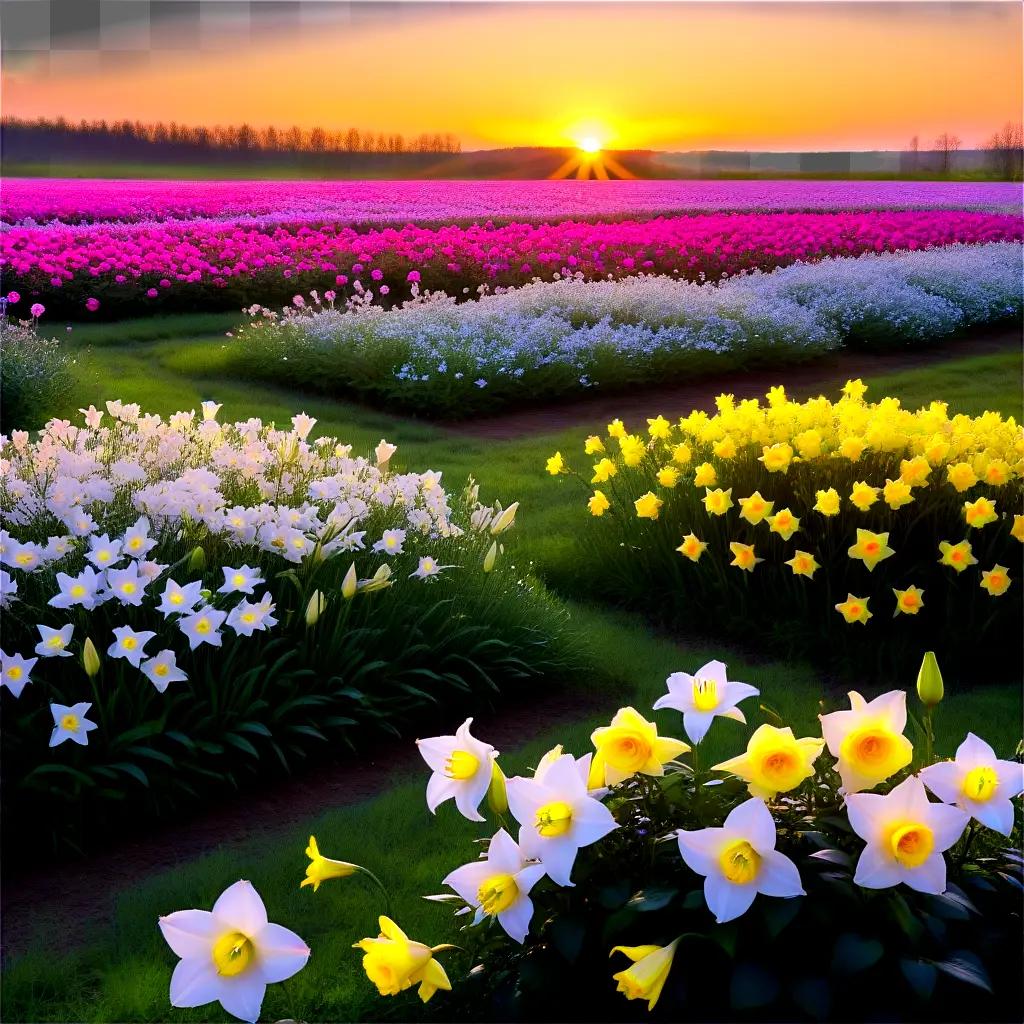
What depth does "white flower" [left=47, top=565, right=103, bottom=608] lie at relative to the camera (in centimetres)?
346

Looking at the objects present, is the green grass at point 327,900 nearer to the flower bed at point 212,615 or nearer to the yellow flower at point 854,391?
the flower bed at point 212,615

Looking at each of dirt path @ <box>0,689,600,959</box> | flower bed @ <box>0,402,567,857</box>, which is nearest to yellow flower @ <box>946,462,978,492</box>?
flower bed @ <box>0,402,567,857</box>

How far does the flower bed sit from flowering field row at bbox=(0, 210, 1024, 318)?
8.98 m

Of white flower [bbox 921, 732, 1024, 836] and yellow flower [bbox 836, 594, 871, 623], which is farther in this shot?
yellow flower [bbox 836, 594, 871, 623]

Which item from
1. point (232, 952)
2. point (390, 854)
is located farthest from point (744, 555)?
point (232, 952)

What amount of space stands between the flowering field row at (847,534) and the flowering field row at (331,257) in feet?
27.7

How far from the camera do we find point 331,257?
53.6 ft

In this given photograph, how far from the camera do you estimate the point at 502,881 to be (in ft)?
6.63

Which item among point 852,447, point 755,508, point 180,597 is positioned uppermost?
point 852,447

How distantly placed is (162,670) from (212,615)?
221 millimetres

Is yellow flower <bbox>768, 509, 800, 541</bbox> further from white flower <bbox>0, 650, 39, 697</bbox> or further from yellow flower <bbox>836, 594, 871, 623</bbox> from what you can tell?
white flower <bbox>0, 650, 39, 697</bbox>

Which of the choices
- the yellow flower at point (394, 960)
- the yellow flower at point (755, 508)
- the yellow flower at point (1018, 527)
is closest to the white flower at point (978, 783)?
the yellow flower at point (394, 960)

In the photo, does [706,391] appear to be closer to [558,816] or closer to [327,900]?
[327,900]

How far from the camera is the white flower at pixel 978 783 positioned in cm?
201
